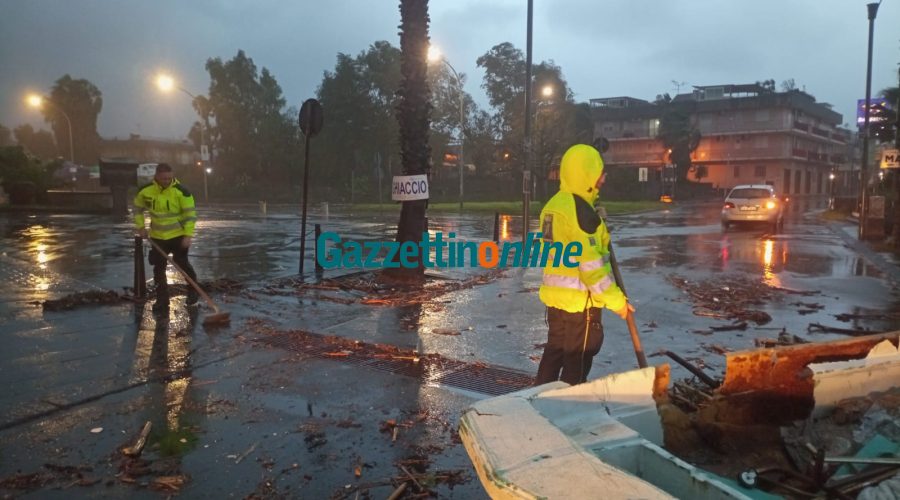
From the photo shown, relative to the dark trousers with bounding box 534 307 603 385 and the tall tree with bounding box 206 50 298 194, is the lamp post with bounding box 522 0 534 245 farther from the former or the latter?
the tall tree with bounding box 206 50 298 194

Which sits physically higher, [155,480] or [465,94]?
[465,94]

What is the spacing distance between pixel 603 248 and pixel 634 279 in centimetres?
741

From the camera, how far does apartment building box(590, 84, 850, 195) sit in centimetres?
6450

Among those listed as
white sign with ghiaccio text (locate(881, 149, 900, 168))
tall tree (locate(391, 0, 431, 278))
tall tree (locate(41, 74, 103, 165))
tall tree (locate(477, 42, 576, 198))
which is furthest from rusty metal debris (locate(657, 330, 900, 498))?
tall tree (locate(41, 74, 103, 165))

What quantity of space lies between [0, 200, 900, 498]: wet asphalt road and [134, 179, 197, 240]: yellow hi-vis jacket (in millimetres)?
1021

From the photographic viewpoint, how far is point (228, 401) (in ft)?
15.9

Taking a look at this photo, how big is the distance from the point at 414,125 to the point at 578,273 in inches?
286

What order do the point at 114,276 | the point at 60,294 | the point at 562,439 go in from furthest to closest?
1. the point at 114,276
2. the point at 60,294
3. the point at 562,439

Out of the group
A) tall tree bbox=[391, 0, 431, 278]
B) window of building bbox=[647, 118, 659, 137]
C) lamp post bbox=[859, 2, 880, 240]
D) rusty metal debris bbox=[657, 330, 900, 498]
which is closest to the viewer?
rusty metal debris bbox=[657, 330, 900, 498]

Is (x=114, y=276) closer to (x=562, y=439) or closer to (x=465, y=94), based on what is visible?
(x=562, y=439)

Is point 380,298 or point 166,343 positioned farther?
point 380,298

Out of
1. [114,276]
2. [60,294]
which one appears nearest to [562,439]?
[60,294]

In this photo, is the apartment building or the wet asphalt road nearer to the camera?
the wet asphalt road

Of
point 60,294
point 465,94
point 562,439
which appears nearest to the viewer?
point 562,439
